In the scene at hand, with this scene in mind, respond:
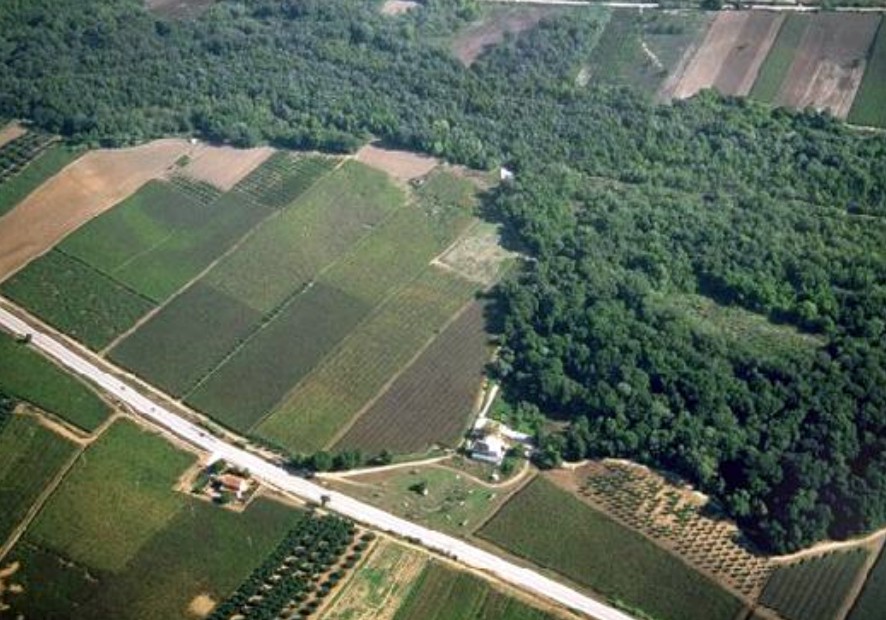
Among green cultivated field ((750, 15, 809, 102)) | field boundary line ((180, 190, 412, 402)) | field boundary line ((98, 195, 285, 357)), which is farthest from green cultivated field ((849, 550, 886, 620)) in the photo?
field boundary line ((98, 195, 285, 357))

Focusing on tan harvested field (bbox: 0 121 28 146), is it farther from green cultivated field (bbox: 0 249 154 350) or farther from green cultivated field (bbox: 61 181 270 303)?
green cultivated field (bbox: 0 249 154 350)

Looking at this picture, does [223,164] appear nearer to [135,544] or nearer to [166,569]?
[135,544]

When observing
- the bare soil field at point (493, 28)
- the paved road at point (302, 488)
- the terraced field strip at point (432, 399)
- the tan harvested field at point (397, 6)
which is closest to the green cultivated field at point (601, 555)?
the paved road at point (302, 488)

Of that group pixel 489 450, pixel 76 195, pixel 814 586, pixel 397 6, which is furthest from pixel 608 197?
pixel 76 195

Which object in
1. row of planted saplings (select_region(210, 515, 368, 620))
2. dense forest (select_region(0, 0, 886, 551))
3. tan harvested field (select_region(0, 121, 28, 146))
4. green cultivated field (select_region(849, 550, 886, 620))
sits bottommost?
row of planted saplings (select_region(210, 515, 368, 620))

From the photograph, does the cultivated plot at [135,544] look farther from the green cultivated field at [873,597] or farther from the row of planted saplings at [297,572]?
the green cultivated field at [873,597]

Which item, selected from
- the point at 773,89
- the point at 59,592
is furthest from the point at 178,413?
the point at 773,89
